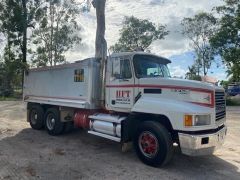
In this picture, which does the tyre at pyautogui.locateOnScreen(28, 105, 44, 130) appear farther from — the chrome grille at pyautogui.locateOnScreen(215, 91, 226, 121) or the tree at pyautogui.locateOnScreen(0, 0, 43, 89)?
the tree at pyautogui.locateOnScreen(0, 0, 43, 89)

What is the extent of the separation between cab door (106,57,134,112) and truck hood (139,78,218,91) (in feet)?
1.49

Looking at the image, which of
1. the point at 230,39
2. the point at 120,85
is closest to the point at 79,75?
the point at 120,85

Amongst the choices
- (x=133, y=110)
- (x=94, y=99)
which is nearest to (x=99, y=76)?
(x=94, y=99)

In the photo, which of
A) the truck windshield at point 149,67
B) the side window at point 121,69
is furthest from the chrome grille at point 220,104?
the side window at point 121,69

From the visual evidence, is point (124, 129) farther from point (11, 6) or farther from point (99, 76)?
point (11, 6)

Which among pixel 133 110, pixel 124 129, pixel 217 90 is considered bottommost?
pixel 124 129

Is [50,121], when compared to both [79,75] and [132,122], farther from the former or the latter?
[132,122]

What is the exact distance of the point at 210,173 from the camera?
737 cm

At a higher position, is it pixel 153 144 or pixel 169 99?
pixel 169 99

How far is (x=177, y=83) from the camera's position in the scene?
7609 mm

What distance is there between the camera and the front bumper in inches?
275

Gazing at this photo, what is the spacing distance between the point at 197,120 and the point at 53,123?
611 cm

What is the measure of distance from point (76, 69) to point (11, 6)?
26.1m

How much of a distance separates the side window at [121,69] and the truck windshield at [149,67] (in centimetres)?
21
